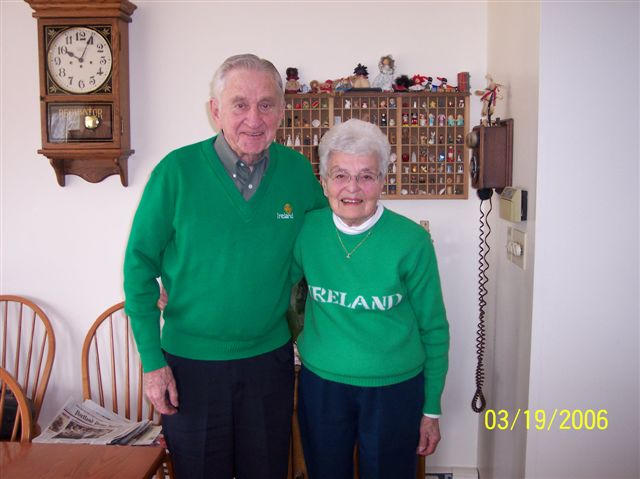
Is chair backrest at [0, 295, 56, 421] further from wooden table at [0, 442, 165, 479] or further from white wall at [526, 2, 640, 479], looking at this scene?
white wall at [526, 2, 640, 479]

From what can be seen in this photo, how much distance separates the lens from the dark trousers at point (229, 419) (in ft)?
4.61

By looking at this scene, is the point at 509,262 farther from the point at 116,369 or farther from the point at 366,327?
the point at 116,369

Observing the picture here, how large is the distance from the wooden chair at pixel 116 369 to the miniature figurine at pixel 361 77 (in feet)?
4.53

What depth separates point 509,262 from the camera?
1.94m

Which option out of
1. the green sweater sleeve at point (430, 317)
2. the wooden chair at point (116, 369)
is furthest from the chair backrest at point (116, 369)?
the green sweater sleeve at point (430, 317)

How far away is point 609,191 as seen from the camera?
156 centimetres

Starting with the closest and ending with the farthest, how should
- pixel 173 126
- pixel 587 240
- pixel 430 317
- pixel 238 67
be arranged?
pixel 238 67
pixel 430 317
pixel 587 240
pixel 173 126

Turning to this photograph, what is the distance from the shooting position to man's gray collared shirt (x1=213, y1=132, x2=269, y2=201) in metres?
1.40

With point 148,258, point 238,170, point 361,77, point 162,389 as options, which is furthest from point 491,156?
point 162,389

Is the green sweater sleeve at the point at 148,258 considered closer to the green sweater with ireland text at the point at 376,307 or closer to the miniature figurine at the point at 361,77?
the green sweater with ireland text at the point at 376,307

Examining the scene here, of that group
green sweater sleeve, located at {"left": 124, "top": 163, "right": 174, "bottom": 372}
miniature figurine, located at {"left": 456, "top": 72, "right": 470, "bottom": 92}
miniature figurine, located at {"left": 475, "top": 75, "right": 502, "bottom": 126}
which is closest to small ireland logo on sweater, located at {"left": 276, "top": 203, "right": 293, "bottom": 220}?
green sweater sleeve, located at {"left": 124, "top": 163, "right": 174, "bottom": 372}

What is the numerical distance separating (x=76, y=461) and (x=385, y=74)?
1737 millimetres

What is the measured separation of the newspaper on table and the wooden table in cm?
73

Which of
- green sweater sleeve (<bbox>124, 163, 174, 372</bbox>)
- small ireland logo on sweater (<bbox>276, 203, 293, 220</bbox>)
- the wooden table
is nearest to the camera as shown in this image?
the wooden table
